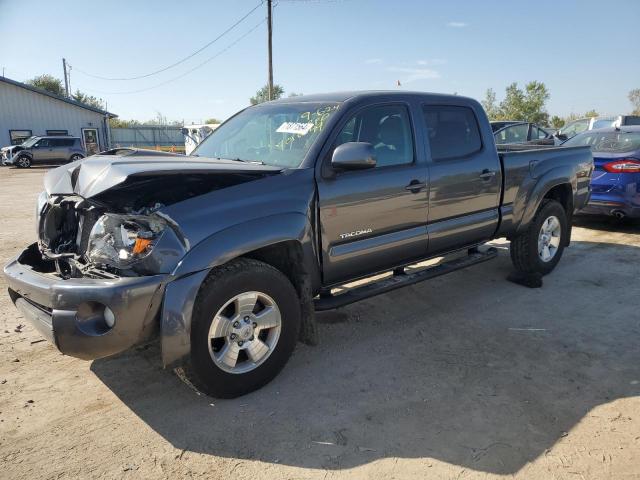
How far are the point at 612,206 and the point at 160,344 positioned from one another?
7339mm

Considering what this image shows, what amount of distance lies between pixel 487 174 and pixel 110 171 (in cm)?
346

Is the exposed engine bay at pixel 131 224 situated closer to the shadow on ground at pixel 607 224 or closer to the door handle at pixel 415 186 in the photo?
the door handle at pixel 415 186

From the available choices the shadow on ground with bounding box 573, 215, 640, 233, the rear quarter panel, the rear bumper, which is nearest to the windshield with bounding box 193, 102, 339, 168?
the rear quarter panel

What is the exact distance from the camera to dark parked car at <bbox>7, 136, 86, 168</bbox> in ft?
85.6

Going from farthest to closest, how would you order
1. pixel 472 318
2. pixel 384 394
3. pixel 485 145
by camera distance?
pixel 485 145 → pixel 472 318 → pixel 384 394

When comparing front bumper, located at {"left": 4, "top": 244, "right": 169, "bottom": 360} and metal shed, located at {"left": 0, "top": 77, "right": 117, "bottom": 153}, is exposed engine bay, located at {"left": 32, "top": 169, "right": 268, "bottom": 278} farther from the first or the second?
metal shed, located at {"left": 0, "top": 77, "right": 117, "bottom": 153}

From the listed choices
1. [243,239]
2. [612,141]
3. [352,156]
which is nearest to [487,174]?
[352,156]

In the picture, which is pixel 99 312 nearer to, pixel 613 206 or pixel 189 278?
pixel 189 278

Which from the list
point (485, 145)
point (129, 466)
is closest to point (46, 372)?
point (129, 466)

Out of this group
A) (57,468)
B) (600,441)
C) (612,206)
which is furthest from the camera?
(612,206)

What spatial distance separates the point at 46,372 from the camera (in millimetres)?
3465

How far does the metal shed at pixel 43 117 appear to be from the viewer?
3247 cm

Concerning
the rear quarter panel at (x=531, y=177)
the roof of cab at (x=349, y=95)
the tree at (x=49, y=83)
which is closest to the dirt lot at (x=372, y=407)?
the rear quarter panel at (x=531, y=177)

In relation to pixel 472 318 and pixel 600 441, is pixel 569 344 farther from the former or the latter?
pixel 600 441
